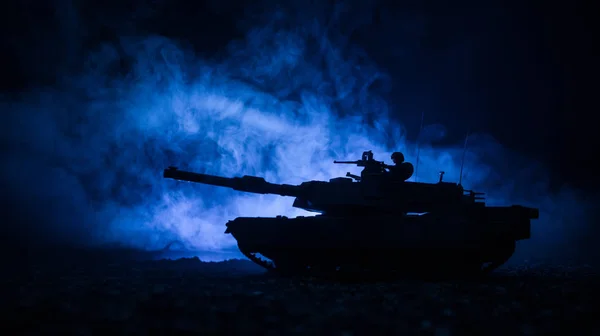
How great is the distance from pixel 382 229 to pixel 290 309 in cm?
471

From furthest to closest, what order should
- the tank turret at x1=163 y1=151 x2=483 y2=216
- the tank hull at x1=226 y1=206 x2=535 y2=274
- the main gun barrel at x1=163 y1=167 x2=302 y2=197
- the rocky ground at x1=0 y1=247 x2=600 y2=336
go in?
1. the main gun barrel at x1=163 y1=167 x2=302 y2=197
2. the tank turret at x1=163 y1=151 x2=483 y2=216
3. the tank hull at x1=226 y1=206 x2=535 y2=274
4. the rocky ground at x1=0 y1=247 x2=600 y2=336

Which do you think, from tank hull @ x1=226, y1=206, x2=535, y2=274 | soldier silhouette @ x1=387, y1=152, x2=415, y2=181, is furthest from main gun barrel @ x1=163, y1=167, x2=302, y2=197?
soldier silhouette @ x1=387, y1=152, x2=415, y2=181

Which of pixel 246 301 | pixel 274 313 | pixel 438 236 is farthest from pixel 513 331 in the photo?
pixel 438 236

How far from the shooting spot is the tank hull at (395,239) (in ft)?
29.2

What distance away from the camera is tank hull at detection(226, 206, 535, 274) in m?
8.89

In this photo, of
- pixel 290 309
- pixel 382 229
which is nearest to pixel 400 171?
pixel 382 229

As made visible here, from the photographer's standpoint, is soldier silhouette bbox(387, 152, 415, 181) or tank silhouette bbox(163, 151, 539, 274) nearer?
tank silhouette bbox(163, 151, 539, 274)

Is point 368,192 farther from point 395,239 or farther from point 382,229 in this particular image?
point 395,239

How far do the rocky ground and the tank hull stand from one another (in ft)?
6.46

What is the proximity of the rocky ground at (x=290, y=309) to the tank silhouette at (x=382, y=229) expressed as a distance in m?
1.99

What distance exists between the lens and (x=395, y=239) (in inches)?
349

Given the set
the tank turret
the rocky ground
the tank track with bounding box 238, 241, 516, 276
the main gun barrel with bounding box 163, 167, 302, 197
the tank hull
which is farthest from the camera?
the main gun barrel with bounding box 163, 167, 302, 197

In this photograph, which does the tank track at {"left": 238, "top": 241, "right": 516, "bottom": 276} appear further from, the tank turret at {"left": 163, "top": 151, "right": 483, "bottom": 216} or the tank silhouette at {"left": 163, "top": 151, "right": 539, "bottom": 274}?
the tank turret at {"left": 163, "top": 151, "right": 483, "bottom": 216}

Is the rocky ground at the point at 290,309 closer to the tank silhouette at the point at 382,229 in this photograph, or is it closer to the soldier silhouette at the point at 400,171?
the tank silhouette at the point at 382,229
